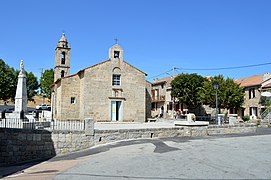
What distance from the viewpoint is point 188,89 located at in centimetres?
3625

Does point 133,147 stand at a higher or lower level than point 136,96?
lower

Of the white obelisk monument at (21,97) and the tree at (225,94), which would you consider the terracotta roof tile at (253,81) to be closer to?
the tree at (225,94)

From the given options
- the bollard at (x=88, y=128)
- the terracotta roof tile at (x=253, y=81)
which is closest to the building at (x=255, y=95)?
the terracotta roof tile at (x=253, y=81)

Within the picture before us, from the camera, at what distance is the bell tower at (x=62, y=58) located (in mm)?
35688

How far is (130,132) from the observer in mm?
16078

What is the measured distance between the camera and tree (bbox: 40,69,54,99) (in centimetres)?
5684

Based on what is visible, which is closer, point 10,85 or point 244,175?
point 244,175

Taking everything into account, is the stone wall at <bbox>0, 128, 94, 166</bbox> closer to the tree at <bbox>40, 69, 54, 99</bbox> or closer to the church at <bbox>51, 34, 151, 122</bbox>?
the church at <bbox>51, 34, 151, 122</bbox>

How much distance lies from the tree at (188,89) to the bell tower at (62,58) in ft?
51.5

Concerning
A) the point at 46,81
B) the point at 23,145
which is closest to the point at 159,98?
the point at 46,81

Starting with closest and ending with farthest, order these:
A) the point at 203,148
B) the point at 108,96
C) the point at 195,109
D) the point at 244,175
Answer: the point at 244,175 < the point at 203,148 < the point at 108,96 < the point at 195,109

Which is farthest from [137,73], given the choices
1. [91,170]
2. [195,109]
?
[91,170]

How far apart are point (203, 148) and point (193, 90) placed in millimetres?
24649

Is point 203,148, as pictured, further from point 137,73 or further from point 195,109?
point 195,109
